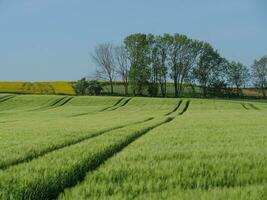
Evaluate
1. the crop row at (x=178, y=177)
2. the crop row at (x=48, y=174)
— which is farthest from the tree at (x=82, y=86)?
the crop row at (x=178, y=177)

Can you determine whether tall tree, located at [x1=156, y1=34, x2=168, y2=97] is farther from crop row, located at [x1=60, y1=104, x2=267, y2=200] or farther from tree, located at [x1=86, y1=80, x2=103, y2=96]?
crop row, located at [x1=60, y1=104, x2=267, y2=200]

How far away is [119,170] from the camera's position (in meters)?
9.05

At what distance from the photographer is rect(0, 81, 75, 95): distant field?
12444 centimetres

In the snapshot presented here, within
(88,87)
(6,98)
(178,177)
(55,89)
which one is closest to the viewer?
(178,177)

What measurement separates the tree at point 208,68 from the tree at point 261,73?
58.8 feet

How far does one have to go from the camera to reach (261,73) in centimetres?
14938

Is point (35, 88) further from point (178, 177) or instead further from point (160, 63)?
point (178, 177)

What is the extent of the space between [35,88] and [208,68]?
45629 mm

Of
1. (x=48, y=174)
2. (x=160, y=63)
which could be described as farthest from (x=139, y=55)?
(x=48, y=174)

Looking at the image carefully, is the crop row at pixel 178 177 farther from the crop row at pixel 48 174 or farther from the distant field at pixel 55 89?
the distant field at pixel 55 89

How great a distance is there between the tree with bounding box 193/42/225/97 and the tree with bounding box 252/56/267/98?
1791 cm

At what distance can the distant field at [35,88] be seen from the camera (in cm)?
12444

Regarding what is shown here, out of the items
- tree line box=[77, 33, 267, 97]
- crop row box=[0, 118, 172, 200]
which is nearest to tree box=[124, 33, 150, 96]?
tree line box=[77, 33, 267, 97]

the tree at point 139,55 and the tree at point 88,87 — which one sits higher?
the tree at point 139,55
